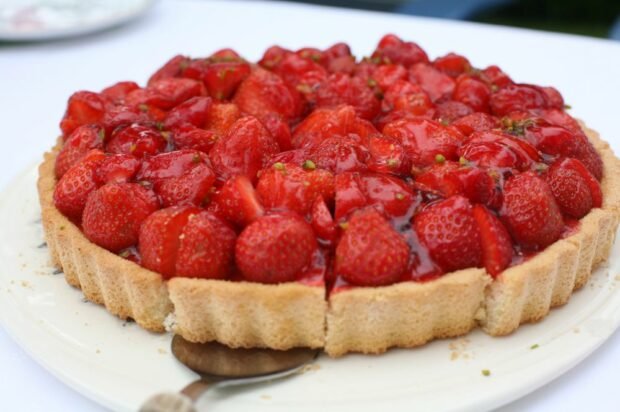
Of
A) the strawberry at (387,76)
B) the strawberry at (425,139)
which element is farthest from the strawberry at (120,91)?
the strawberry at (425,139)

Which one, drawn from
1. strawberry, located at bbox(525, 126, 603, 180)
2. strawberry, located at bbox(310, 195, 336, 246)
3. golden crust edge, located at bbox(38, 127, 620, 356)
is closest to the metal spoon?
golden crust edge, located at bbox(38, 127, 620, 356)

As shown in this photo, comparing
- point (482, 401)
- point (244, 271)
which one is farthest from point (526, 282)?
point (244, 271)

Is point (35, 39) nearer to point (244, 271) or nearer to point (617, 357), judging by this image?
point (244, 271)

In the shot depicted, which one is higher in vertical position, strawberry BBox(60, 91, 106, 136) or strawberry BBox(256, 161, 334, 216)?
strawberry BBox(256, 161, 334, 216)

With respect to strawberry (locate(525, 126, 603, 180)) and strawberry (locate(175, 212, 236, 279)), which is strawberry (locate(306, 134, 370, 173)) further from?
strawberry (locate(525, 126, 603, 180))

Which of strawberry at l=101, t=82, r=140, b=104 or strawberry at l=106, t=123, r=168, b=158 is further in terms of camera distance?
strawberry at l=101, t=82, r=140, b=104

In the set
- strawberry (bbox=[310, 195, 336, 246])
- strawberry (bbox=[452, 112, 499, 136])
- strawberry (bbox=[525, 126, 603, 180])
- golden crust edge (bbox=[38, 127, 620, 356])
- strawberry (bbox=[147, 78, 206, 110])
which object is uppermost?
strawberry (bbox=[525, 126, 603, 180])

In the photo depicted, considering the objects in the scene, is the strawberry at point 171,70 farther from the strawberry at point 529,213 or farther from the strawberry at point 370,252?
the strawberry at point 529,213
